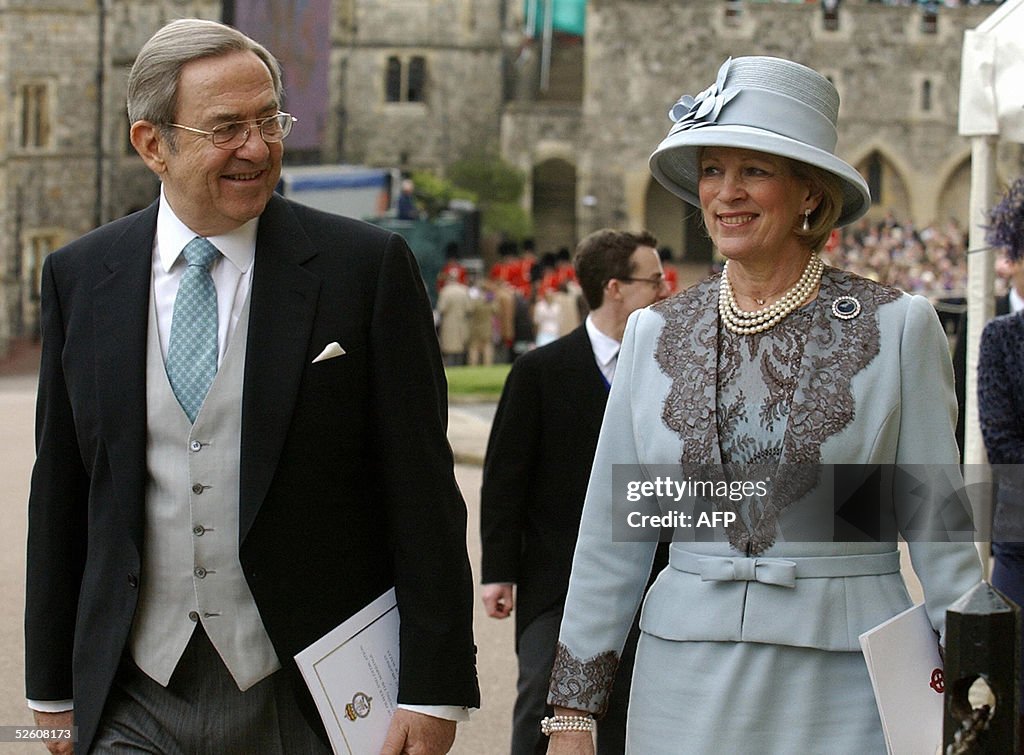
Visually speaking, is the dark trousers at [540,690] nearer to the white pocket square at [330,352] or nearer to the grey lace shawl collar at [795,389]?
the grey lace shawl collar at [795,389]

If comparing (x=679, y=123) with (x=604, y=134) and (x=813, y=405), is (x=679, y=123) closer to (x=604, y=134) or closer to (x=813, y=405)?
(x=813, y=405)

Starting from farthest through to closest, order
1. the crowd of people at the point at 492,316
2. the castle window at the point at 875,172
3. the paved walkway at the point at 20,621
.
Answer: the castle window at the point at 875,172, the crowd of people at the point at 492,316, the paved walkway at the point at 20,621

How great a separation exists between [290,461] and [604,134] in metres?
50.2

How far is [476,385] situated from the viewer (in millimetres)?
18219

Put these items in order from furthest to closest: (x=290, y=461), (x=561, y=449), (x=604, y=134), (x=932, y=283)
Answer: (x=604, y=134) → (x=932, y=283) → (x=561, y=449) → (x=290, y=461)

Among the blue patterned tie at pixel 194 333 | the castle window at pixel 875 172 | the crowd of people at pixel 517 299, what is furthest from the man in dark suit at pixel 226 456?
the castle window at pixel 875 172

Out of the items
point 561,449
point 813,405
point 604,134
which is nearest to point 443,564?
point 813,405

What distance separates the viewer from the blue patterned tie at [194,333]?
9.83 ft

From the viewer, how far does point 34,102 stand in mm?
40188

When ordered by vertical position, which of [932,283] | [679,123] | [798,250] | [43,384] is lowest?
[932,283]

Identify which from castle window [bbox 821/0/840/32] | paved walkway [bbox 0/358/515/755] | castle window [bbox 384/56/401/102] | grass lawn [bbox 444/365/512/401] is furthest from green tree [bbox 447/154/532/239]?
paved walkway [bbox 0/358/515/755]

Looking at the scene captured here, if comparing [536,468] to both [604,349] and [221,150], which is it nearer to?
[604,349]

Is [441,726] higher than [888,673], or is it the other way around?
[888,673]

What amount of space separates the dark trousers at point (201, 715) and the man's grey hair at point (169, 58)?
922 mm
